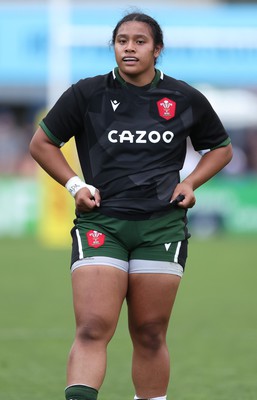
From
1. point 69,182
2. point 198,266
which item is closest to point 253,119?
point 198,266

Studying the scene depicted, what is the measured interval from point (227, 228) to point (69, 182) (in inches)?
728

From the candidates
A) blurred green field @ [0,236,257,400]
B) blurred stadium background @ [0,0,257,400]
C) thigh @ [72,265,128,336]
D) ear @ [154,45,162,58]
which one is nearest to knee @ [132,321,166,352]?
thigh @ [72,265,128,336]

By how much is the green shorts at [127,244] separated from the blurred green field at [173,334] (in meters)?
1.90

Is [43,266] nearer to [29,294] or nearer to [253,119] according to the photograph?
[29,294]

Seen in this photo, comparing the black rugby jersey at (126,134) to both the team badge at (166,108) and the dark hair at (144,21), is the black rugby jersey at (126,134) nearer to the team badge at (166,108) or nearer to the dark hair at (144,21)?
the team badge at (166,108)

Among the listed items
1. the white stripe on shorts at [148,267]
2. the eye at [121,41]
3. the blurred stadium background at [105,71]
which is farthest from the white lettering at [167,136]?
the blurred stadium background at [105,71]

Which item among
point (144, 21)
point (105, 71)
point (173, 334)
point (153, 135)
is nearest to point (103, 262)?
point (153, 135)

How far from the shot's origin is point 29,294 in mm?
14398

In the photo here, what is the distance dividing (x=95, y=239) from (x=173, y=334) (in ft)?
16.9

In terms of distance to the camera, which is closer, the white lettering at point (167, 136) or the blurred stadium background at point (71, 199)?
the white lettering at point (167, 136)

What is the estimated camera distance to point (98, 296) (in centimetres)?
598

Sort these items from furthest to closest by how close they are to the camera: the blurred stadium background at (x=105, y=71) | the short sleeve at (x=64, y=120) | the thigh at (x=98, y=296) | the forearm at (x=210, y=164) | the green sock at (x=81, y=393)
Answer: the blurred stadium background at (x=105, y=71) → the forearm at (x=210, y=164) → the short sleeve at (x=64, y=120) → the thigh at (x=98, y=296) → the green sock at (x=81, y=393)

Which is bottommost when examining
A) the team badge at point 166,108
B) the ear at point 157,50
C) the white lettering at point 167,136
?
the white lettering at point 167,136

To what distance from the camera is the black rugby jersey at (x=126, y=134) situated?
6.12 metres
